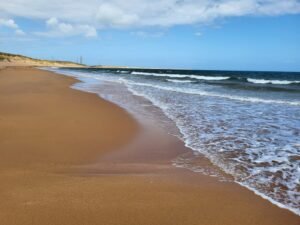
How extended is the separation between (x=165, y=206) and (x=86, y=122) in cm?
508

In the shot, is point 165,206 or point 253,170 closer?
point 165,206

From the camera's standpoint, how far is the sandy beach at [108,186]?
311 cm

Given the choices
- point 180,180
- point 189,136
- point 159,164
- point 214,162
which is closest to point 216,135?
point 189,136

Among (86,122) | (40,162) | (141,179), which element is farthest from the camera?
(86,122)

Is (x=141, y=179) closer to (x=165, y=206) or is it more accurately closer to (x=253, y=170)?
(x=165, y=206)

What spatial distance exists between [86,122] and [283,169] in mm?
4920

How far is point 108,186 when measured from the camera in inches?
153

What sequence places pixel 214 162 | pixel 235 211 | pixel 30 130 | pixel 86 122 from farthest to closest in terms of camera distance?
pixel 86 122 < pixel 30 130 < pixel 214 162 < pixel 235 211

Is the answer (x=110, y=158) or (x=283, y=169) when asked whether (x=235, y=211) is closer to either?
(x=283, y=169)

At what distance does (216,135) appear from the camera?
708cm

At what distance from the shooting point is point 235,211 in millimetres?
3336

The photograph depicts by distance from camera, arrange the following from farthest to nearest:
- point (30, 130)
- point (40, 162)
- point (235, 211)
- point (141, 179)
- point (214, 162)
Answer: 1. point (30, 130)
2. point (214, 162)
3. point (40, 162)
4. point (141, 179)
5. point (235, 211)

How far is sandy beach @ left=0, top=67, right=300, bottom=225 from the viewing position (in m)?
3.11

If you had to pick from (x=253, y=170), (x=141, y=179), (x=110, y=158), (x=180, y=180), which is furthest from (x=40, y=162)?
(x=253, y=170)
